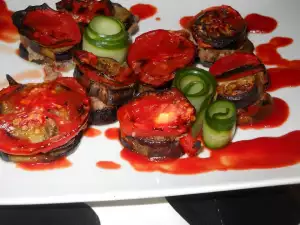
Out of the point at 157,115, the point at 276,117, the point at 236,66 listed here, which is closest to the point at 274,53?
the point at 236,66

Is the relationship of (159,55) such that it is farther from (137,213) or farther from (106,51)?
(137,213)

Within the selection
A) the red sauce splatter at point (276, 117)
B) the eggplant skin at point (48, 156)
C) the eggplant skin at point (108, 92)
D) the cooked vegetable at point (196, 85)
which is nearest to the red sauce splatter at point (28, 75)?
the eggplant skin at point (108, 92)

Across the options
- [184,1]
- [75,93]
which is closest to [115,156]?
[75,93]

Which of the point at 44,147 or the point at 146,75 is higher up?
the point at 146,75

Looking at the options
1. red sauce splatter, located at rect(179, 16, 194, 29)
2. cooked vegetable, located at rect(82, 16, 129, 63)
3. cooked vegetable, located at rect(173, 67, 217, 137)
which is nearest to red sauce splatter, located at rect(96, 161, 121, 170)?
cooked vegetable, located at rect(173, 67, 217, 137)

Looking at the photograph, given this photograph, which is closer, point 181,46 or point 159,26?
point 181,46

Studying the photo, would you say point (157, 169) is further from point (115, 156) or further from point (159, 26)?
point (159, 26)

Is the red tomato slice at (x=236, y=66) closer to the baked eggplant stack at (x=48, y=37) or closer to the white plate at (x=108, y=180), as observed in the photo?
the white plate at (x=108, y=180)
